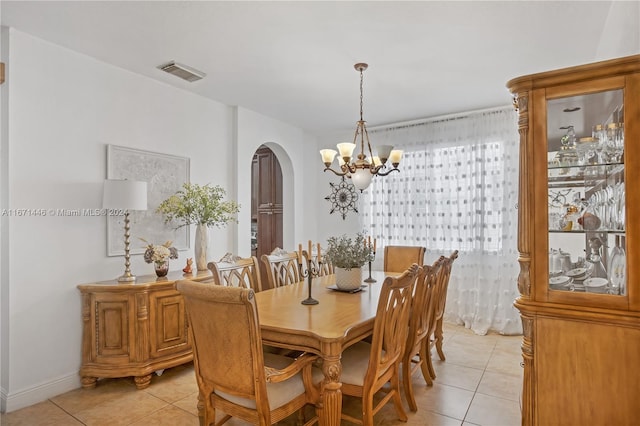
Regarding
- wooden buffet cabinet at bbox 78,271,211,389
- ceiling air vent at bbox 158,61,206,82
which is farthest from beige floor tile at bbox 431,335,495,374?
ceiling air vent at bbox 158,61,206,82

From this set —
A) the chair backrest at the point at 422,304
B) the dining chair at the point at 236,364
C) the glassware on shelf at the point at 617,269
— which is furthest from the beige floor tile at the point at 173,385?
the glassware on shelf at the point at 617,269

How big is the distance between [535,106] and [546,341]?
1160 millimetres

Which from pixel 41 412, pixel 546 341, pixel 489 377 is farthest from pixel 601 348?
pixel 41 412

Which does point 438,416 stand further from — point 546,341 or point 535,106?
point 535,106

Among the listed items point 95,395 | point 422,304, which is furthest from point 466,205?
point 95,395

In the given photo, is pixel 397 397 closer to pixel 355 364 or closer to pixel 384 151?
pixel 355 364

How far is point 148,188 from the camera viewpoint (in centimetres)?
360

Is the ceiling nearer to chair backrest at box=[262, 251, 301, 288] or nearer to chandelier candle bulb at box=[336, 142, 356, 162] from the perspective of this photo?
chandelier candle bulb at box=[336, 142, 356, 162]

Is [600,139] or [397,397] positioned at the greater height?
[600,139]

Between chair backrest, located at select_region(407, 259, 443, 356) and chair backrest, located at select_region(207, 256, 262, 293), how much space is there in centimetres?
129

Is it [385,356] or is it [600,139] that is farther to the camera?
[385,356]

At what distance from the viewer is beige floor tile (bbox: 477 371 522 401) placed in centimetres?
280

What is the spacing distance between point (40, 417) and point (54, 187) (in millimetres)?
1686

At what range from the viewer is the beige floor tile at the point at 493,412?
2420 mm
